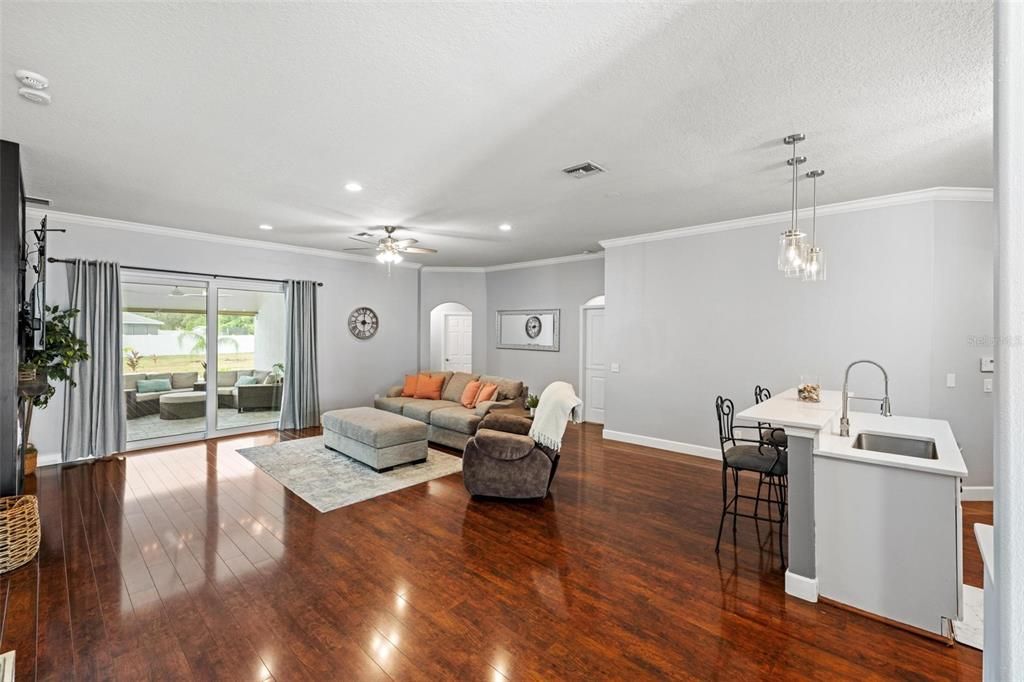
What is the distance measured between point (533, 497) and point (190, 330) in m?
5.19

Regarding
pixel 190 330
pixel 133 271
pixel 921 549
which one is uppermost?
pixel 133 271

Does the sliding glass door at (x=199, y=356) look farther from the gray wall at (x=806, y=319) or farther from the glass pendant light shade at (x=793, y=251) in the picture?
the glass pendant light shade at (x=793, y=251)

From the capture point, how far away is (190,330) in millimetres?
6066

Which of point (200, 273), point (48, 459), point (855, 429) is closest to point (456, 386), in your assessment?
point (200, 273)

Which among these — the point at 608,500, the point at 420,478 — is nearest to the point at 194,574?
the point at 420,478

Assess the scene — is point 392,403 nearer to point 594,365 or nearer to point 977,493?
point 594,365

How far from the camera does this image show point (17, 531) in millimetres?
2869

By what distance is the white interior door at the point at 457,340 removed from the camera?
30.8ft

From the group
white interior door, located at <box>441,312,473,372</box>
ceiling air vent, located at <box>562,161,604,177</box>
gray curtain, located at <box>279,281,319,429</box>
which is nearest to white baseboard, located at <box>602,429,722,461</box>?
ceiling air vent, located at <box>562,161,604,177</box>

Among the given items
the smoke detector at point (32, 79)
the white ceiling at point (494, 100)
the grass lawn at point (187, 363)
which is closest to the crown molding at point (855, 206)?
the white ceiling at point (494, 100)

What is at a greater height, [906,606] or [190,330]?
[190,330]

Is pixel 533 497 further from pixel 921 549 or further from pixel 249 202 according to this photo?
pixel 249 202

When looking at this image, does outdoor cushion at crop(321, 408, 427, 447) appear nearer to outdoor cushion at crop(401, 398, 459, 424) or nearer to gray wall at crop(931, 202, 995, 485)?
outdoor cushion at crop(401, 398, 459, 424)

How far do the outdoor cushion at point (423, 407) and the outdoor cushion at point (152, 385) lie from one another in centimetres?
307
